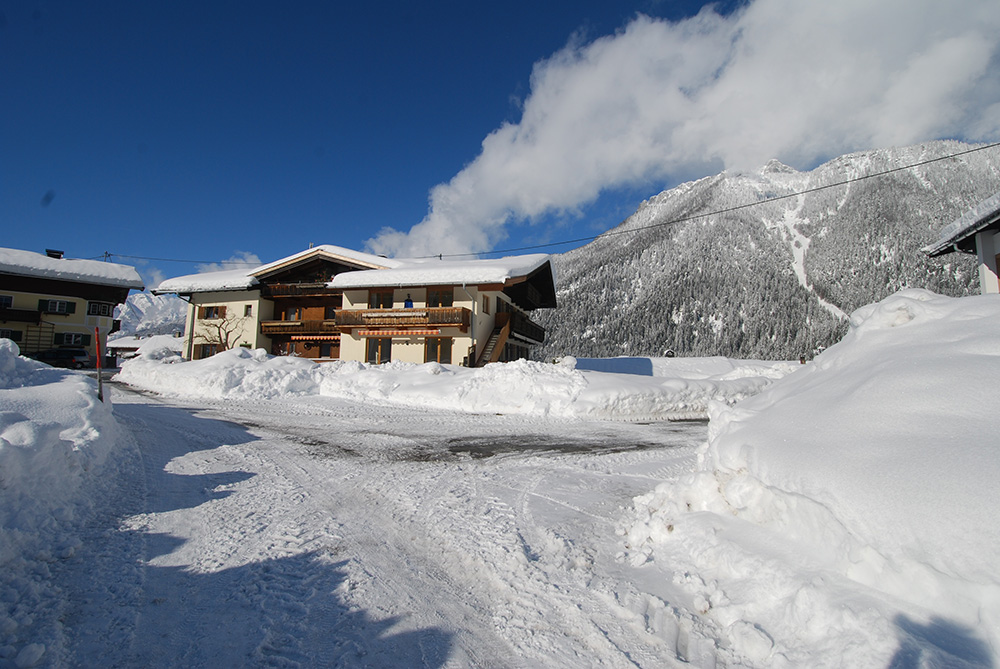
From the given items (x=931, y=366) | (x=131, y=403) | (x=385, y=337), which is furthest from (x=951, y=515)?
(x=385, y=337)

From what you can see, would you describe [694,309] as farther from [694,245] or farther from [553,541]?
[553,541]

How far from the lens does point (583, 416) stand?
1529 centimetres

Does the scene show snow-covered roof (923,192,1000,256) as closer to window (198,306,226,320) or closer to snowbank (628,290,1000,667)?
snowbank (628,290,1000,667)

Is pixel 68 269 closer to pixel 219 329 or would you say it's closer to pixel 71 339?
pixel 71 339

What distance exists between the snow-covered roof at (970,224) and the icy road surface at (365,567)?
42.5ft

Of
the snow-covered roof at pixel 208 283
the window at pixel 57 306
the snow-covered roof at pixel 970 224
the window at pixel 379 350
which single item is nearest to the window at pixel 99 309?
the window at pixel 57 306

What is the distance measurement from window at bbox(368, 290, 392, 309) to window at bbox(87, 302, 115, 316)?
3279cm

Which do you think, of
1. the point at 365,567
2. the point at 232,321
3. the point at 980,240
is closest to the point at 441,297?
the point at 232,321

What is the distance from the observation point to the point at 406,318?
88.0 feet

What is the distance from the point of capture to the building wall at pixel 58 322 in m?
39.0

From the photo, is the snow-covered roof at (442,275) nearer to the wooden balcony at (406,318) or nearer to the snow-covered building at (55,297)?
the wooden balcony at (406,318)

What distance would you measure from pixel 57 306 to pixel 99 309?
2.99 meters

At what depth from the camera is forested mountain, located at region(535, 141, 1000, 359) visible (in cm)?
8169

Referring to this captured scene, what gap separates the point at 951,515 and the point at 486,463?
6358 millimetres
